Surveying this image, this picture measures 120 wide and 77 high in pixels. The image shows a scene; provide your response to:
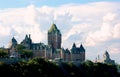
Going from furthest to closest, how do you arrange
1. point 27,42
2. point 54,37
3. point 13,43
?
point 54,37
point 27,42
point 13,43

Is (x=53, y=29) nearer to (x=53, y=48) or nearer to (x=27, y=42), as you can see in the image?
(x=53, y=48)

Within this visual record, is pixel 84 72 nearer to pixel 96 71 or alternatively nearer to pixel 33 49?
pixel 96 71

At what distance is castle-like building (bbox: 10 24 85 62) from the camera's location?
553 feet

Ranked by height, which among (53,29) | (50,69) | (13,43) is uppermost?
(53,29)

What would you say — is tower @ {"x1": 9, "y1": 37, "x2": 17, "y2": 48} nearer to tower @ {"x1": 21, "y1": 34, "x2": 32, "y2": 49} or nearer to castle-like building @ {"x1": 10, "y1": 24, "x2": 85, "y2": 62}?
castle-like building @ {"x1": 10, "y1": 24, "x2": 85, "y2": 62}

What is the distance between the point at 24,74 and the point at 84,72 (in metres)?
39.3

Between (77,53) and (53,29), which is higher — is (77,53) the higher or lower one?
the lower one

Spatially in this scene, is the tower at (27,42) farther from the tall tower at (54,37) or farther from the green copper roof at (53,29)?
the green copper roof at (53,29)

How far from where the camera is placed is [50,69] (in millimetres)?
111750

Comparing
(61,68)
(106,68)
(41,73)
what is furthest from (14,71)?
(106,68)

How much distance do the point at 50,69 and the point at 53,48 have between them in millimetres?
61958

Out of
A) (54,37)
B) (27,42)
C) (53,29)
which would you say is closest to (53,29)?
(53,29)

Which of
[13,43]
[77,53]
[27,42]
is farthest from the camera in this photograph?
[77,53]

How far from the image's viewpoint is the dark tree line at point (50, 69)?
95.6m
